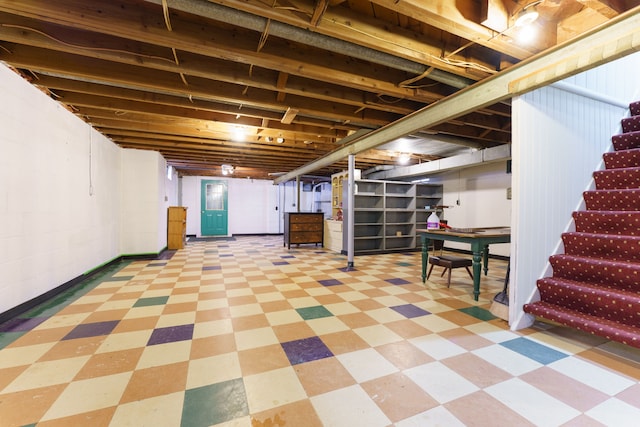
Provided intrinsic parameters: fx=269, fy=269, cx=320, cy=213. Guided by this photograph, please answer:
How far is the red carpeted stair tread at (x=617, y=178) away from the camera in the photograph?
8.89 feet

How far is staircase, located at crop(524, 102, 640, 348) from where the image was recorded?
216 cm

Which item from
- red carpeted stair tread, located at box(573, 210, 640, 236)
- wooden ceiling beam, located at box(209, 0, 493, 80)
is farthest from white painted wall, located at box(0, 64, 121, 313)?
red carpeted stair tread, located at box(573, 210, 640, 236)

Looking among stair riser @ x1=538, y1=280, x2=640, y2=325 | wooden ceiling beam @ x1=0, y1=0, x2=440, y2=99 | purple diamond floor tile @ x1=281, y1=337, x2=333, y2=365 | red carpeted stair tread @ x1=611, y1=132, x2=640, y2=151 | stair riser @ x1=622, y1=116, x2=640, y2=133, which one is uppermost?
wooden ceiling beam @ x1=0, y1=0, x2=440, y2=99

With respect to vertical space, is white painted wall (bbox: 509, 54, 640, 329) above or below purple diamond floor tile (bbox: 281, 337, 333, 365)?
above

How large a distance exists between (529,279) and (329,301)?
2.10 metres

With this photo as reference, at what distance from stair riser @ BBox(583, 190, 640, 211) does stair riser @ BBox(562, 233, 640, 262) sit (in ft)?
1.50

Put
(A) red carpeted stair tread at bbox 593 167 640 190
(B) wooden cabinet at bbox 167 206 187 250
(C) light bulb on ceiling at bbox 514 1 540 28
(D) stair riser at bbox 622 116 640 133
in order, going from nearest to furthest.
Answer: (C) light bulb on ceiling at bbox 514 1 540 28
(A) red carpeted stair tread at bbox 593 167 640 190
(D) stair riser at bbox 622 116 640 133
(B) wooden cabinet at bbox 167 206 187 250

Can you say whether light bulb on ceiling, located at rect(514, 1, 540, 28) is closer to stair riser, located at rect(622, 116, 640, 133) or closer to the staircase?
the staircase

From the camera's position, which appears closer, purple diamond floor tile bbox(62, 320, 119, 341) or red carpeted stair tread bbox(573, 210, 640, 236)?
purple diamond floor tile bbox(62, 320, 119, 341)

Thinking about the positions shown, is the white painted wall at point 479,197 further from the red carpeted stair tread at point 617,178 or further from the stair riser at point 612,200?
the stair riser at point 612,200

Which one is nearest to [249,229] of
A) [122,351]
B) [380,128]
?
[380,128]

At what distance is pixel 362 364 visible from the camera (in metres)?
1.95

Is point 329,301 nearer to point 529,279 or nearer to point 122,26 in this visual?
point 529,279

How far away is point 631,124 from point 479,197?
3806 millimetres
